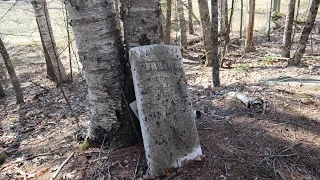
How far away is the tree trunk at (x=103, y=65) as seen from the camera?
9.87ft

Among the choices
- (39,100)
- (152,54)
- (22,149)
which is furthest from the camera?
(39,100)

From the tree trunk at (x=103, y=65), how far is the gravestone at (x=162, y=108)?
0.41 m

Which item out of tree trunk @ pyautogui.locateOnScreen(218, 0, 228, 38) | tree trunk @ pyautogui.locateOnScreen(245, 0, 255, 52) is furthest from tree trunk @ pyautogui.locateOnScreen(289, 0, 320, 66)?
tree trunk @ pyautogui.locateOnScreen(245, 0, 255, 52)

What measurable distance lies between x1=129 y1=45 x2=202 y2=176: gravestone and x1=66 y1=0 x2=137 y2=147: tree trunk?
0.41 m

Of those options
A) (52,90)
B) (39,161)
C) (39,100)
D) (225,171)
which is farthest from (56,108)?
(225,171)

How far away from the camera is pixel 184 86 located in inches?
117

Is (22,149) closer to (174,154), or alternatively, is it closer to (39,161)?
(39,161)

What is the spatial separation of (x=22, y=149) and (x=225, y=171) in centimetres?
310

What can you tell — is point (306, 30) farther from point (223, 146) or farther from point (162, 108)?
point (162, 108)

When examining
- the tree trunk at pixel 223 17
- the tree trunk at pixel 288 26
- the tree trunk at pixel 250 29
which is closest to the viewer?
the tree trunk at pixel 288 26

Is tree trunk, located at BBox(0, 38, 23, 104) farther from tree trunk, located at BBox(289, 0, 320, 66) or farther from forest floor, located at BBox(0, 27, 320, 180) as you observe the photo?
tree trunk, located at BBox(289, 0, 320, 66)

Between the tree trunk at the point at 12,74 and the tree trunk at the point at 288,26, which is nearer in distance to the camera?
the tree trunk at the point at 12,74

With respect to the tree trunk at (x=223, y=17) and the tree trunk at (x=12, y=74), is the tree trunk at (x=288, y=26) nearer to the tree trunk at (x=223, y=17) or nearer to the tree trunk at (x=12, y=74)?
the tree trunk at (x=223, y=17)

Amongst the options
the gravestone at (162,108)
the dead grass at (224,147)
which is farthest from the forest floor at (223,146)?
the gravestone at (162,108)
